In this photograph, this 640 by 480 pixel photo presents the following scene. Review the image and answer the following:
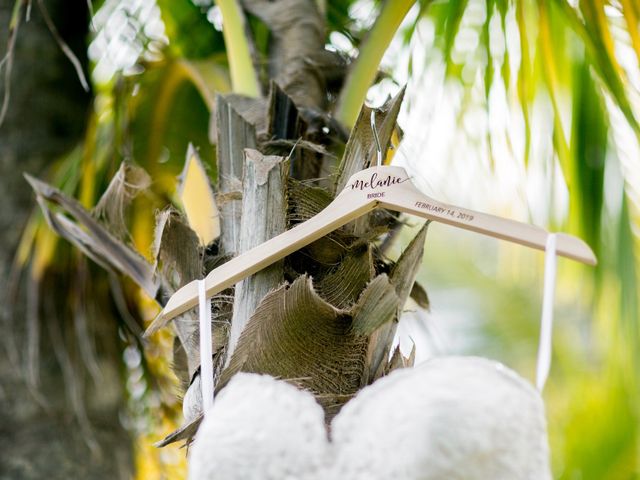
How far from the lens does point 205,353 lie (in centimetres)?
65

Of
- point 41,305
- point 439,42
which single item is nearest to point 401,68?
point 439,42

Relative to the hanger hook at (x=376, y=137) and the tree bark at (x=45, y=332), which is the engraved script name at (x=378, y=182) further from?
the tree bark at (x=45, y=332)

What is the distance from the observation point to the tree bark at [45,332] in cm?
143

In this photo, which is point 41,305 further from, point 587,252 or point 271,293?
point 587,252

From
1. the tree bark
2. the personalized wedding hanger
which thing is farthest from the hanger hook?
the tree bark

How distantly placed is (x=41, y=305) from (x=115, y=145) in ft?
1.18

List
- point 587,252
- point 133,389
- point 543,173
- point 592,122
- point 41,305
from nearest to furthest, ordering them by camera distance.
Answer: point 587,252 → point 592,122 → point 543,173 → point 41,305 → point 133,389

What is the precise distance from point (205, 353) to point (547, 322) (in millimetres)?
282

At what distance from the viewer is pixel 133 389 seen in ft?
5.27

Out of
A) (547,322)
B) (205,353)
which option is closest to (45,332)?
(205,353)

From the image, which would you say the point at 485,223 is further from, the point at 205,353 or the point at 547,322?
the point at 205,353

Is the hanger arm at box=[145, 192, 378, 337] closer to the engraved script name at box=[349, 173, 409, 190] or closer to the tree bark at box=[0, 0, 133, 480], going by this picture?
the engraved script name at box=[349, 173, 409, 190]

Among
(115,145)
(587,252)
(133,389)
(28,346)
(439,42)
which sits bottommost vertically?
(133,389)

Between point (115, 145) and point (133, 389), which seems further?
point (133, 389)
